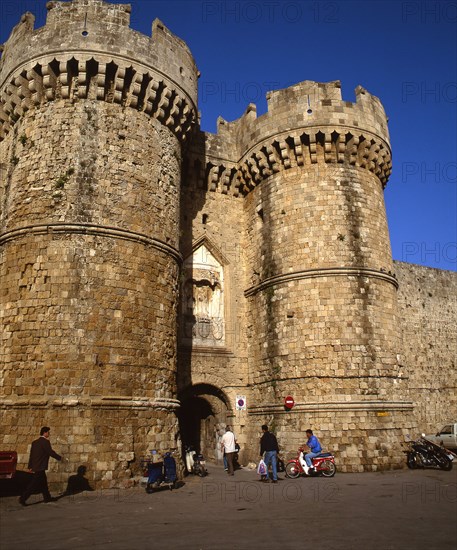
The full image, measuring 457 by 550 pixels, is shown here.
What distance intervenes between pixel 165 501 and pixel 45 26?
10966mm

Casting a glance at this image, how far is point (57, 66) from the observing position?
1119 cm

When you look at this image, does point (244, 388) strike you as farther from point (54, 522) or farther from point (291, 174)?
point (54, 522)

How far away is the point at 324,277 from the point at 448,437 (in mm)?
7930

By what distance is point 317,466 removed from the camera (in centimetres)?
1086

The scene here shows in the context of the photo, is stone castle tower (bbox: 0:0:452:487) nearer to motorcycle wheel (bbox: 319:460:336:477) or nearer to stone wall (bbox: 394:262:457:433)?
motorcycle wheel (bbox: 319:460:336:477)

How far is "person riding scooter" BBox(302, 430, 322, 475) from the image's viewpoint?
10.8 meters

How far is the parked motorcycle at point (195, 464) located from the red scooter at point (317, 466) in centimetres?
207

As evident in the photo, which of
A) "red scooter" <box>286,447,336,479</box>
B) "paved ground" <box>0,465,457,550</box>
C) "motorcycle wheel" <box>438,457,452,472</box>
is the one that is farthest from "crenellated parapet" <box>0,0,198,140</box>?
"motorcycle wheel" <box>438,457,452,472</box>

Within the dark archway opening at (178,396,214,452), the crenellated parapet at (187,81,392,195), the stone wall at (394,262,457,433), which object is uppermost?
the crenellated parapet at (187,81,392,195)

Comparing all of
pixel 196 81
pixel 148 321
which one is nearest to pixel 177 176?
pixel 196 81

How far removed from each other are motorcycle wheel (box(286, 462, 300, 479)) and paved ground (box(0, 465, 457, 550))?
38.6 inches

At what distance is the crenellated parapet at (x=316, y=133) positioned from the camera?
46.0ft

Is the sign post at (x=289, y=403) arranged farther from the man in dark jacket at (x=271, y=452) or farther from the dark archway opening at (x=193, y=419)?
the dark archway opening at (x=193, y=419)

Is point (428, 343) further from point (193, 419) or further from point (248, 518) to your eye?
point (248, 518)
